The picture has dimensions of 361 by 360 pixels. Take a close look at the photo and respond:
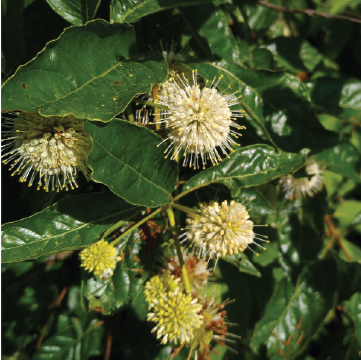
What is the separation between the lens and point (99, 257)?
5.04 feet

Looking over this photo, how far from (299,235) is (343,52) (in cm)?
187

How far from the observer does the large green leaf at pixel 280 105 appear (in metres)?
1.58

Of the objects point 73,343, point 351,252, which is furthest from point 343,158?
point 73,343

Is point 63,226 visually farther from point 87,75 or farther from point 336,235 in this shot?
point 336,235

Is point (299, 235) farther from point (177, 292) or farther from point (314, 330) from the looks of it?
point (177, 292)

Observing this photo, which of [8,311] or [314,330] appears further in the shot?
[8,311]

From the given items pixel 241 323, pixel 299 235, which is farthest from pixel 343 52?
pixel 241 323

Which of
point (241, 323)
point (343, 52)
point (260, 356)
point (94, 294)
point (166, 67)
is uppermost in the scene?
point (343, 52)

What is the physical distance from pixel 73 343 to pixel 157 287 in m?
1.11

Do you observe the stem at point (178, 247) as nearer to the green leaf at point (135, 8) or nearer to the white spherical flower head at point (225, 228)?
the white spherical flower head at point (225, 228)

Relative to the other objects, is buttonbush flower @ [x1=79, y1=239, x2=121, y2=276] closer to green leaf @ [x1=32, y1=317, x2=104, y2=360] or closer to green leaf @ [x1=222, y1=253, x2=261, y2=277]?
green leaf @ [x1=222, y1=253, x2=261, y2=277]

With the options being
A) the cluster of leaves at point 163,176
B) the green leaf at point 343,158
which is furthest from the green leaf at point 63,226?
the green leaf at point 343,158

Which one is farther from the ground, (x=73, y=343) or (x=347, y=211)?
(x=347, y=211)

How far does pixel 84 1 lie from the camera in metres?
1.36
